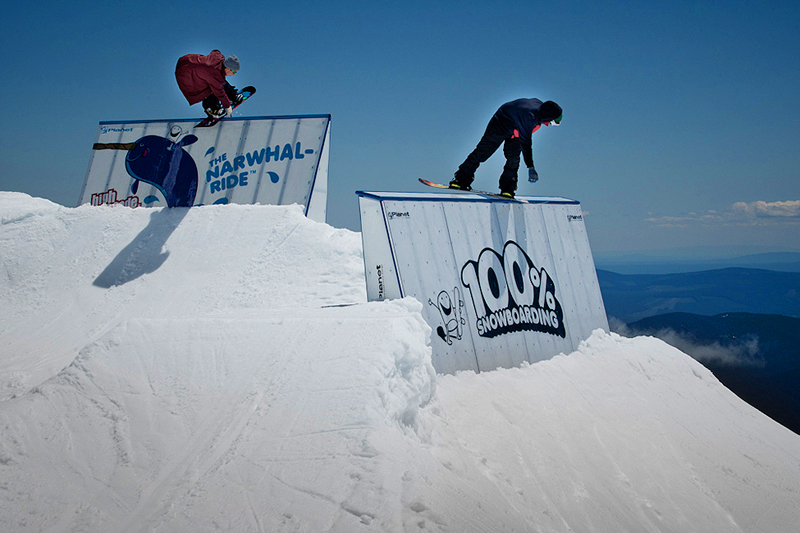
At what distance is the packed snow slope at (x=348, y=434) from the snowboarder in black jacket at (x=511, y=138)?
9.22 ft

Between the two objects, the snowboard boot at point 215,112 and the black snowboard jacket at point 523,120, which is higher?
the snowboard boot at point 215,112

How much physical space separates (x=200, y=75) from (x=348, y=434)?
8.47m

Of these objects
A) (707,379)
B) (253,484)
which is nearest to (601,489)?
(253,484)

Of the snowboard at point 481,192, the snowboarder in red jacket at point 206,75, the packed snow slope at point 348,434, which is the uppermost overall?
the snowboarder in red jacket at point 206,75

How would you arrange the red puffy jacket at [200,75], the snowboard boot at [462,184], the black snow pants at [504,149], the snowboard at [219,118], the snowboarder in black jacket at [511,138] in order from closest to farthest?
1. the snowboarder in black jacket at [511,138]
2. the black snow pants at [504,149]
3. the snowboard boot at [462,184]
4. the red puffy jacket at [200,75]
5. the snowboard at [219,118]

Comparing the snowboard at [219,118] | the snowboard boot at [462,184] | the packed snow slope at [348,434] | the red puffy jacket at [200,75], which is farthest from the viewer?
the snowboard at [219,118]

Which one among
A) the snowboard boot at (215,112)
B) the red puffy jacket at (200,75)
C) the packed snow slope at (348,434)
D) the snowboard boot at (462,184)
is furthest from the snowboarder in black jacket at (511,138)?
the snowboard boot at (215,112)

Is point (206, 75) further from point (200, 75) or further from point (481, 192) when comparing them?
point (481, 192)

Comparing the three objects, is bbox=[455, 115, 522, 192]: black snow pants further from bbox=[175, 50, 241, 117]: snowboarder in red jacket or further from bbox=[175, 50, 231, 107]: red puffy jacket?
bbox=[175, 50, 231, 107]: red puffy jacket

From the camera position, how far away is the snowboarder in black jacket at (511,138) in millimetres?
7016

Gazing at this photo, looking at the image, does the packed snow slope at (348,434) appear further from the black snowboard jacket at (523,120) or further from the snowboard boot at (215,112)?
the snowboard boot at (215,112)

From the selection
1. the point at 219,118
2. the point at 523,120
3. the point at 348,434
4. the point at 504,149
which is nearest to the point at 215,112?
the point at 219,118

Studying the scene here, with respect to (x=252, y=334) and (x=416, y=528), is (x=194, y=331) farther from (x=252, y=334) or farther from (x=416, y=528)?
(x=416, y=528)

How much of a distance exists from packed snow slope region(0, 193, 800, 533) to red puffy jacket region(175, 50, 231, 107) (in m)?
4.68
